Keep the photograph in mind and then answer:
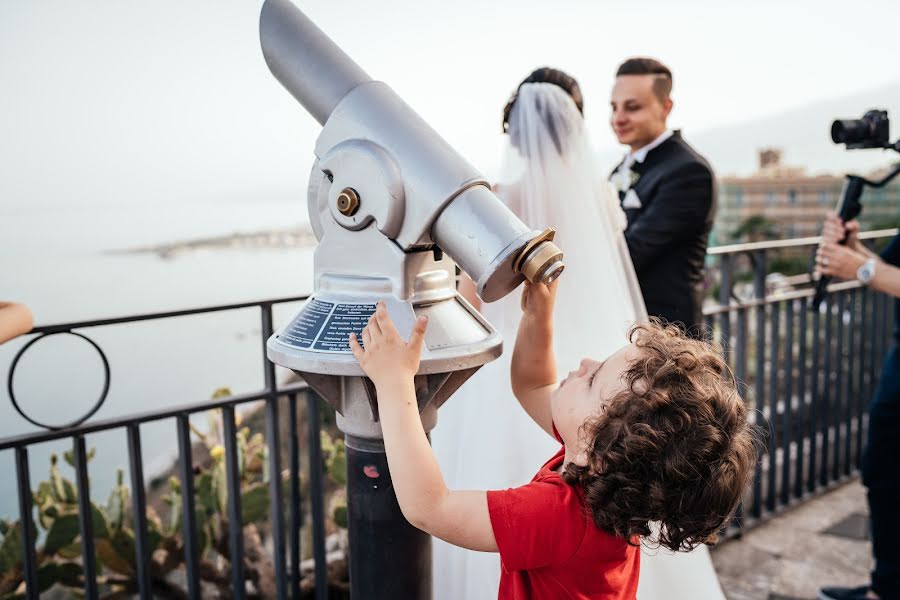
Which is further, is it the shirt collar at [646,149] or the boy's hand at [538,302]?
the shirt collar at [646,149]

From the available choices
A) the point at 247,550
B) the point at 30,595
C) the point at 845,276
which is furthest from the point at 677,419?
the point at 247,550

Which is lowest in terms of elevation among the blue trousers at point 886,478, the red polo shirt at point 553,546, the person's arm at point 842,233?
the blue trousers at point 886,478

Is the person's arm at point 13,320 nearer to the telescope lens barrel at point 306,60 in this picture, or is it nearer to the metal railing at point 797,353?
the telescope lens barrel at point 306,60

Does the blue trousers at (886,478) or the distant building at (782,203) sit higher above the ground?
the distant building at (782,203)

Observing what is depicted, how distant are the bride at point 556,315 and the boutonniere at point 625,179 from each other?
0.53 meters

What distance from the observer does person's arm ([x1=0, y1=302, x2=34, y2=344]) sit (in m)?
1.12

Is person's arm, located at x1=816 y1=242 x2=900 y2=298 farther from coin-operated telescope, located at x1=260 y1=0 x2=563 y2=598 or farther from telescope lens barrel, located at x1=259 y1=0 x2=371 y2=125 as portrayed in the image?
telescope lens barrel, located at x1=259 y1=0 x2=371 y2=125

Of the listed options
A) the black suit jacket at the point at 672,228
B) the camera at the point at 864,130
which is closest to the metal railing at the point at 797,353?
the black suit jacket at the point at 672,228

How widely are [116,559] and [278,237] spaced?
97 cm

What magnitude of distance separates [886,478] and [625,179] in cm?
122

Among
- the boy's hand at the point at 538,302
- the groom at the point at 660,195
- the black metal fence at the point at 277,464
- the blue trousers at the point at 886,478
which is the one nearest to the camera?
the boy's hand at the point at 538,302

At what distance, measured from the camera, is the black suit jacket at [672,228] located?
7.80 feet

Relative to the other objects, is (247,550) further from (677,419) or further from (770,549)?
(770,549)

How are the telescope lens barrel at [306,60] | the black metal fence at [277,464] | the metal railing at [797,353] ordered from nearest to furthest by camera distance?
the telescope lens barrel at [306,60]
the black metal fence at [277,464]
the metal railing at [797,353]
